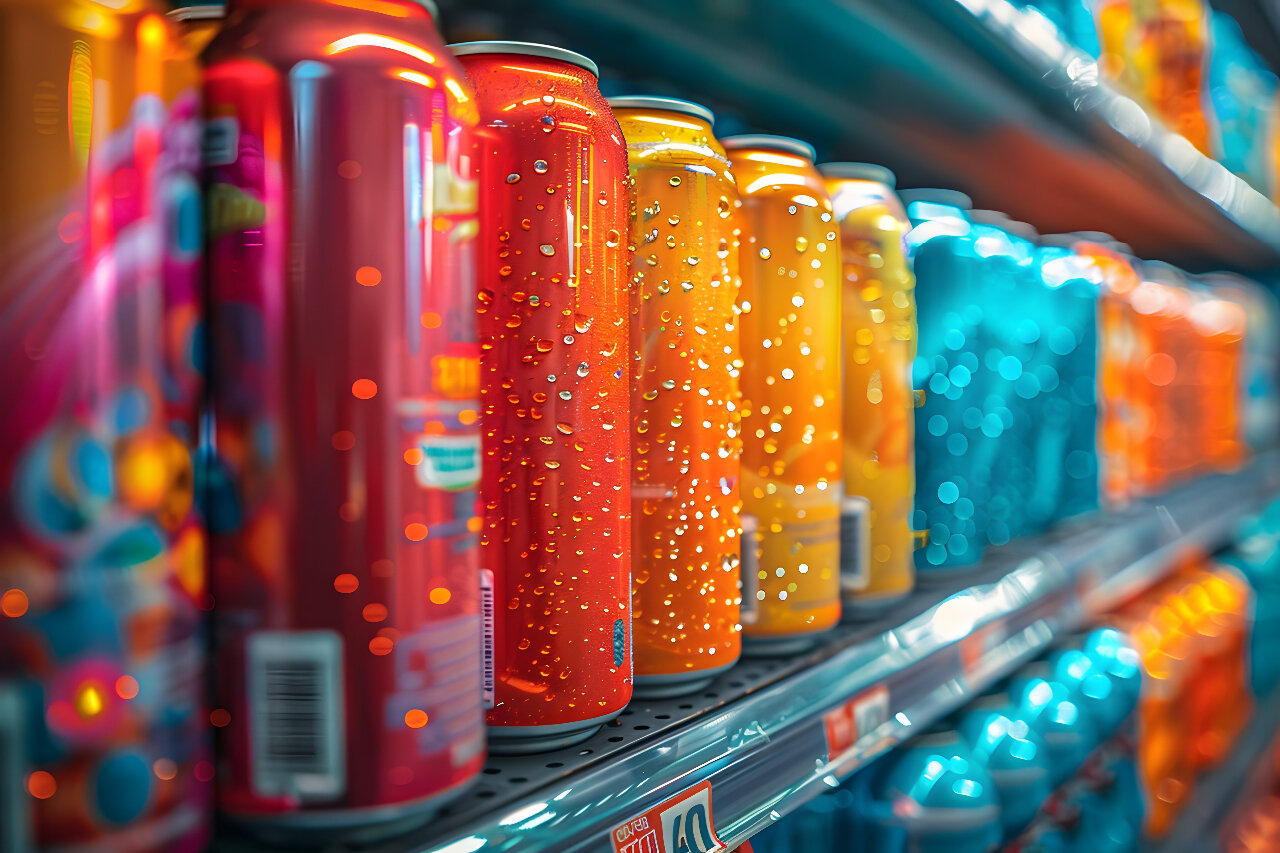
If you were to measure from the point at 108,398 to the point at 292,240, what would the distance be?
10 cm

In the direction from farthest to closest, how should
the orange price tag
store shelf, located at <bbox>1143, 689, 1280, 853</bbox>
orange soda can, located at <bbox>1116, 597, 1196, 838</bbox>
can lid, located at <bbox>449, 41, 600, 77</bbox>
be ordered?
store shelf, located at <bbox>1143, 689, 1280, 853</bbox> < orange soda can, located at <bbox>1116, 597, 1196, 838</bbox> < can lid, located at <bbox>449, 41, 600, 77</bbox> < the orange price tag

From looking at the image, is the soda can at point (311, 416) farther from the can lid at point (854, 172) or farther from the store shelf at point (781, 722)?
the can lid at point (854, 172)

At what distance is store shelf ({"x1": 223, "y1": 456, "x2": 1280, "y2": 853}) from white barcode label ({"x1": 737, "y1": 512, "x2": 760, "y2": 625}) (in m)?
0.05

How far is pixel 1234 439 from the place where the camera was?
214cm

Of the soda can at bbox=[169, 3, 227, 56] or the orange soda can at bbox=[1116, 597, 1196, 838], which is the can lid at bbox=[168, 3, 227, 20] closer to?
the soda can at bbox=[169, 3, 227, 56]

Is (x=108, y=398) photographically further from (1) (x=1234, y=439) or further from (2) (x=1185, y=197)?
(1) (x=1234, y=439)

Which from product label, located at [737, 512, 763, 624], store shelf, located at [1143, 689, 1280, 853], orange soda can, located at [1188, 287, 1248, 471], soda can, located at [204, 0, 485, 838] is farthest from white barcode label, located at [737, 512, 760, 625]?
orange soda can, located at [1188, 287, 1248, 471]

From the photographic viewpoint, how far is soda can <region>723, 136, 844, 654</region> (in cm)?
72

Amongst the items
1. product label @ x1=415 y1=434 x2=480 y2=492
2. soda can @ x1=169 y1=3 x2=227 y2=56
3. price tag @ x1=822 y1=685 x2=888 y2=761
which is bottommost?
price tag @ x1=822 y1=685 x2=888 y2=761

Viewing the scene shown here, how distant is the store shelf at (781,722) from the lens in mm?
483

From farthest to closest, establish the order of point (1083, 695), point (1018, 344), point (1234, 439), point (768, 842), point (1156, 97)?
point (1234, 439)
point (1156, 97)
point (1083, 695)
point (1018, 344)
point (768, 842)

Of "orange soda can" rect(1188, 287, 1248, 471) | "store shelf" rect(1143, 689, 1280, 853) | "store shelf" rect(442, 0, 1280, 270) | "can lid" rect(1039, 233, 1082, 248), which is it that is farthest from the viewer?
"orange soda can" rect(1188, 287, 1248, 471)

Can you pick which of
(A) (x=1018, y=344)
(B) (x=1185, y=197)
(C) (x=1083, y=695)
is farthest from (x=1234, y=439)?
(A) (x=1018, y=344)

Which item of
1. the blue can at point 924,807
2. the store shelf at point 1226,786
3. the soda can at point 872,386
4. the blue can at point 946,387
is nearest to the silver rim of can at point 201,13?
the soda can at point 872,386
